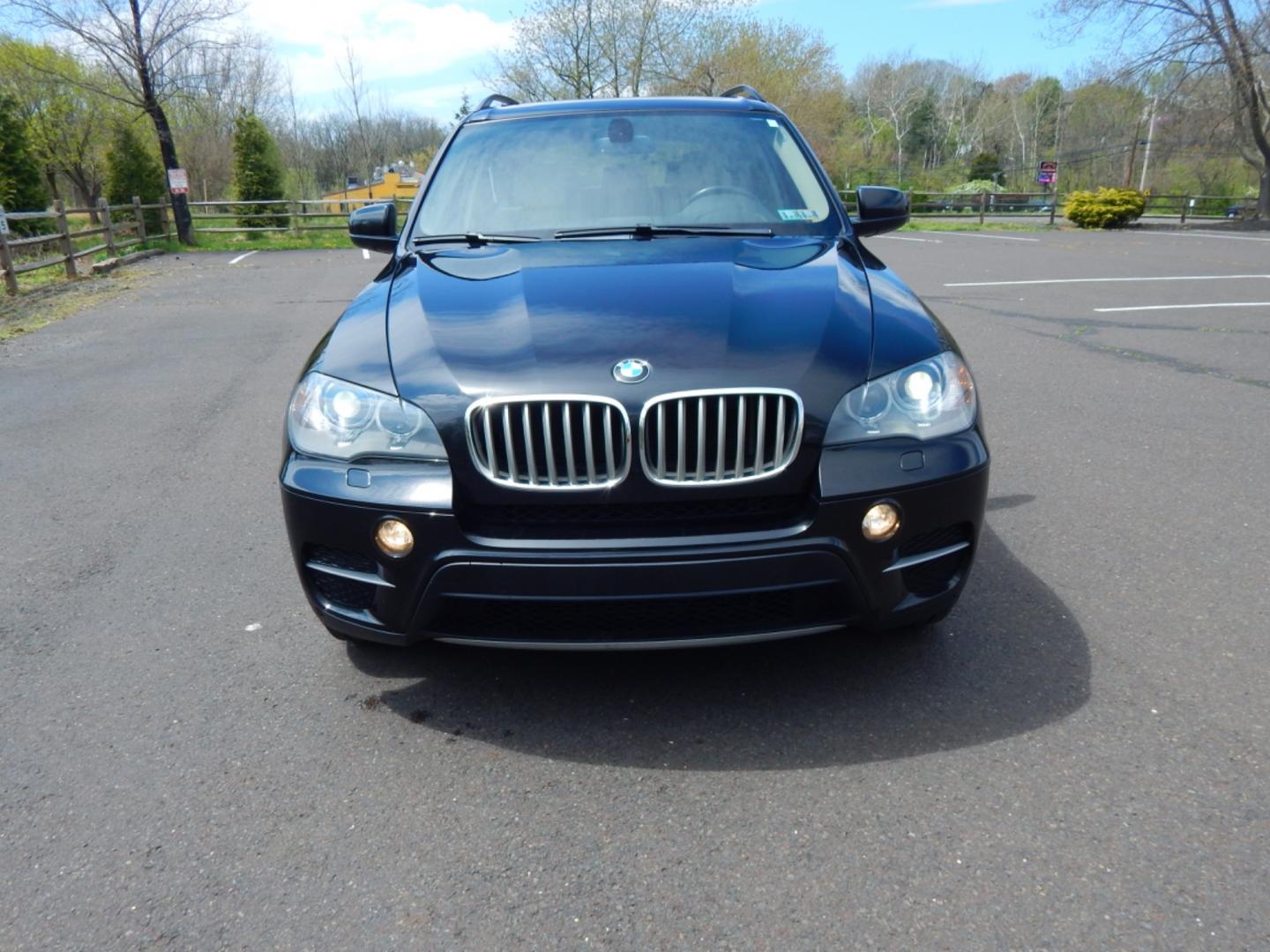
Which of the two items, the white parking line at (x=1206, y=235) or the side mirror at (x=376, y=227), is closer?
the side mirror at (x=376, y=227)

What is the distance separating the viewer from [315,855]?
2119mm

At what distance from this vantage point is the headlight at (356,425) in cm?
236

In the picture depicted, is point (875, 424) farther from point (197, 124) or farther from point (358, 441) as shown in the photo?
point (197, 124)

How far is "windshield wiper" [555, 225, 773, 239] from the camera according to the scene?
334 cm

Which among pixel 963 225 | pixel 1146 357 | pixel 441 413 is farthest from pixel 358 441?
pixel 963 225

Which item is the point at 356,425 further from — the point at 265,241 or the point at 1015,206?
the point at 1015,206

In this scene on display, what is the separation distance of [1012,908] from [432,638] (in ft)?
4.68

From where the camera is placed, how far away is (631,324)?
8.25 feet

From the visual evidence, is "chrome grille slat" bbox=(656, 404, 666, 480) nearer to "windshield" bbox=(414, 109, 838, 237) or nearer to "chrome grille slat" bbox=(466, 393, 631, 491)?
"chrome grille slat" bbox=(466, 393, 631, 491)

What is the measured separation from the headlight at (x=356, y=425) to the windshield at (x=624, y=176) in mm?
1203

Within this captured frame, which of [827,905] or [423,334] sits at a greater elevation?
[423,334]

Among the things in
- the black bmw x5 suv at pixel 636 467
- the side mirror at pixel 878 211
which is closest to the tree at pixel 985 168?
the side mirror at pixel 878 211

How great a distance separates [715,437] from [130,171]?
32.6 metres

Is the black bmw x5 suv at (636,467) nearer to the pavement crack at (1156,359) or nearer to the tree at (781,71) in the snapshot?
the pavement crack at (1156,359)
